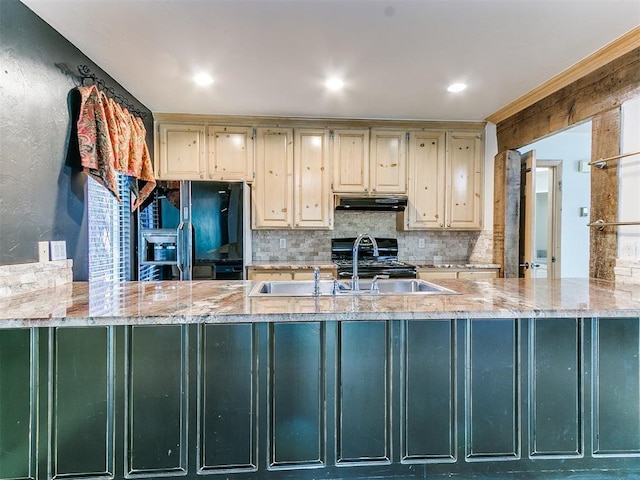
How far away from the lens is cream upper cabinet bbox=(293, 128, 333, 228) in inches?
147

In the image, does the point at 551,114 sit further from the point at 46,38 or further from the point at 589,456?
the point at 46,38

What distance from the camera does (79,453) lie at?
146 cm

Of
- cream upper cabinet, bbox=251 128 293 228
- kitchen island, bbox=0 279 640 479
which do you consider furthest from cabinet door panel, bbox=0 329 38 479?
cream upper cabinet, bbox=251 128 293 228

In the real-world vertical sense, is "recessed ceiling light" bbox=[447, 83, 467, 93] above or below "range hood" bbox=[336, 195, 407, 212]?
above

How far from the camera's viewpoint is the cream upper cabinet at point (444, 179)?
382 centimetres

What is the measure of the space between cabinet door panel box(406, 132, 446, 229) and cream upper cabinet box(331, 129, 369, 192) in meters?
0.53

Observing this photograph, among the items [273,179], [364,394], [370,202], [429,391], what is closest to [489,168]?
[370,202]

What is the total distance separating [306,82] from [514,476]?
2915 mm

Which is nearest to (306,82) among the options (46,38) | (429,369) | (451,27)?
(451,27)

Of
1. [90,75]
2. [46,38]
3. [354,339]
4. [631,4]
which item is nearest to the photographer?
[354,339]

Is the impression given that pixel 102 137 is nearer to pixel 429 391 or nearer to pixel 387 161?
pixel 429 391

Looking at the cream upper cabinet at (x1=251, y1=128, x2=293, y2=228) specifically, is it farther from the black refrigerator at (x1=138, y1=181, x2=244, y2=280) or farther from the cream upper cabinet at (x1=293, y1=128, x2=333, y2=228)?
the black refrigerator at (x1=138, y1=181, x2=244, y2=280)

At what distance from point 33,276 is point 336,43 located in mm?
2303

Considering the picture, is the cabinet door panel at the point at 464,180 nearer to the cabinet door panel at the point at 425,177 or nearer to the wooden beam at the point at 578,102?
the cabinet door panel at the point at 425,177
